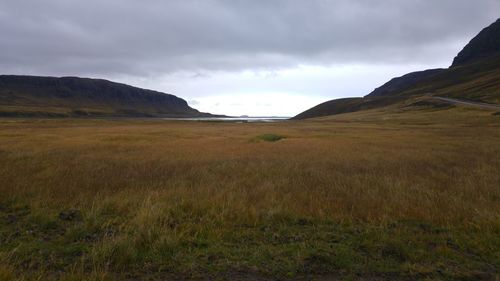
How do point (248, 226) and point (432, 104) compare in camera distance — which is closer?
point (248, 226)

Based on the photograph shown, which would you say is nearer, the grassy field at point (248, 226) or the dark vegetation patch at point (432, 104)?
the grassy field at point (248, 226)

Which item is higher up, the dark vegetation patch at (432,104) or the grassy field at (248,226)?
the dark vegetation patch at (432,104)

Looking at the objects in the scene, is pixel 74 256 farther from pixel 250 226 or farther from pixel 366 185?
pixel 366 185

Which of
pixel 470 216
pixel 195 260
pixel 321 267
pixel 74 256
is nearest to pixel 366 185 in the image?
pixel 470 216

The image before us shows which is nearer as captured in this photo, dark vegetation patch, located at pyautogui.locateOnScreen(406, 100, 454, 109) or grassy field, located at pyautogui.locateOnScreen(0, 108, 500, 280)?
grassy field, located at pyautogui.locateOnScreen(0, 108, 500, 280)

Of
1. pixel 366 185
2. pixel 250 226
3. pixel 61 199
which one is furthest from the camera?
pixel 366 185

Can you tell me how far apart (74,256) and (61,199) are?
15.1ft

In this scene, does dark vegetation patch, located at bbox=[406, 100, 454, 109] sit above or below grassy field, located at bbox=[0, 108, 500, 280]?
above

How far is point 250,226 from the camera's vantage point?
7789mm

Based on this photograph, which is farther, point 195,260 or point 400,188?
point 400,188

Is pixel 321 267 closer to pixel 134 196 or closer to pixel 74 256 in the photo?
pixel 74 256

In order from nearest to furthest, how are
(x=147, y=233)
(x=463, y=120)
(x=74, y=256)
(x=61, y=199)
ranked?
(x=74, y=256) < (x=147, y=233) < (x=61, y=199) < (x=463, y=120)

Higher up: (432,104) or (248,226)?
(432,104)

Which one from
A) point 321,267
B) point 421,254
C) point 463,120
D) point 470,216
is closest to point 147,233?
point 321,267
